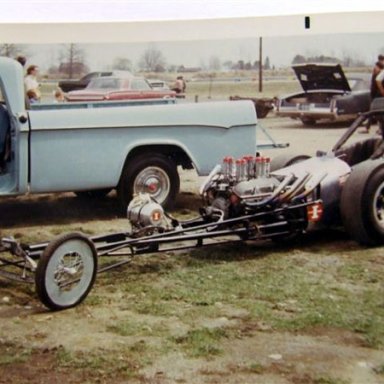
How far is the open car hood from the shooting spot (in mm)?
5625

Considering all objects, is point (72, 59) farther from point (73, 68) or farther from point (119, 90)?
point (119, 90)

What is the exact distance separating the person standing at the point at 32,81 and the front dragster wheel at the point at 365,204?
6.59 ft

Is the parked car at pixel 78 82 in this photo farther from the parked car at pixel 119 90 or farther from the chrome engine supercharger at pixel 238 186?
the chrome engine supercharger at pixel 238 186

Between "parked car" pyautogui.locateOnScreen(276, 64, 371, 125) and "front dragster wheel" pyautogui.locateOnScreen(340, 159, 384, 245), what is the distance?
1.40m

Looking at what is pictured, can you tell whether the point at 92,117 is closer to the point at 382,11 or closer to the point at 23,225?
the point at 23,225

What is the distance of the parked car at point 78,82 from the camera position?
543 cm

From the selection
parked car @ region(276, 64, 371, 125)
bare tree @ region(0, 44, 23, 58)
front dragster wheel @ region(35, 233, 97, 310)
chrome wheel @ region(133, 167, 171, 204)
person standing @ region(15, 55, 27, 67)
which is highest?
bare tree @ region(0, 44, 23, 58)

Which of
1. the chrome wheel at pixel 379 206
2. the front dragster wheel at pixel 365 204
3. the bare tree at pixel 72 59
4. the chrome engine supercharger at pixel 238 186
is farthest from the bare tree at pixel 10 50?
the chrome wheel at pixel 379 206

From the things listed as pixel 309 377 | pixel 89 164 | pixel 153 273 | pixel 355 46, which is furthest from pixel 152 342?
pixel 355 46

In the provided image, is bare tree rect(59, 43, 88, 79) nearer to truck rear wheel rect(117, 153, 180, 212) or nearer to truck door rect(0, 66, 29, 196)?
truck door rect(0, 66, 29, 196)

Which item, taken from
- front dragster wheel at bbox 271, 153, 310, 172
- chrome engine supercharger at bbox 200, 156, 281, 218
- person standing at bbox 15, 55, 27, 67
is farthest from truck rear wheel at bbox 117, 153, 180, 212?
chrome engine supercharger at bbox 200, 156, 281, 218

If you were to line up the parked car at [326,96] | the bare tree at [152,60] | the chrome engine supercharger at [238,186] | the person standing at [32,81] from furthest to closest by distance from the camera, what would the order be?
the parked car at [326,96], the bare tree at [152,60], the person standing at [32,81], the chrome engine supercharger at [238,186]

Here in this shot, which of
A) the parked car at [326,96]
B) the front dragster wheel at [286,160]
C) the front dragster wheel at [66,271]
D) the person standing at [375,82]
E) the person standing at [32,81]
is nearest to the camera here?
the front dragster wheel at [66,271]

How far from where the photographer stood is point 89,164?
16.4ft
